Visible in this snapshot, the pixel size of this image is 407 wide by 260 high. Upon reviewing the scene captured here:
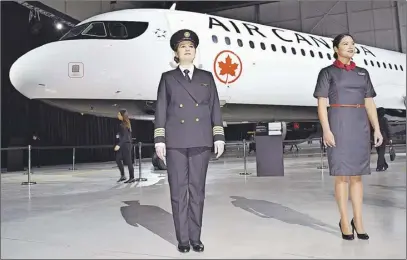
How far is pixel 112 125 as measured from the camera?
650 inches

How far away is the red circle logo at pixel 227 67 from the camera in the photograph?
318 inches

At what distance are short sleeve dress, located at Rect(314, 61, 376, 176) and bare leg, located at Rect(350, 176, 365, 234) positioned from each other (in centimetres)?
12

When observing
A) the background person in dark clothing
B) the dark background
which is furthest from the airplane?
the dark background

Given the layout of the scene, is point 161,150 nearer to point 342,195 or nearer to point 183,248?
point 183,248

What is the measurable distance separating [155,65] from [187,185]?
5.10 metres

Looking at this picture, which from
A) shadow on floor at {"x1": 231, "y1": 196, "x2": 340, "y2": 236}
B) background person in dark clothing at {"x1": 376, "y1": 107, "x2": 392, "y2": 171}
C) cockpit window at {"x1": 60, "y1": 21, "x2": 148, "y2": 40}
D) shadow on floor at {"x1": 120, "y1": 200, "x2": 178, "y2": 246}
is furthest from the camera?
background person in dark clothing at {"x1": 376, "y1": 107, "x2": 392, "y2": 171}

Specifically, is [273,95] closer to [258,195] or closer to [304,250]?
[258,195]

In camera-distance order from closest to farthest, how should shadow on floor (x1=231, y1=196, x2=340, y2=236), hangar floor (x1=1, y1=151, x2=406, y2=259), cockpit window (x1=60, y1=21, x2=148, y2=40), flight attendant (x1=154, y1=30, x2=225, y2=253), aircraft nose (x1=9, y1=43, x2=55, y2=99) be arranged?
hangar floor (x1=1, y1=151, x2=406, y2=259)
flight attendant (x1=154, y1=30, x2=225, y2=253)
shadow on floor (x1=231, y1=196, x2=340, y2=236)
aircraft nose (x1=9, y1=43, x2=55, y2=99)
cockpit window (x1=60, y1=21, x2=148, y2=40)

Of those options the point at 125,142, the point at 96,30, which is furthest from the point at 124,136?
the point at 96,30

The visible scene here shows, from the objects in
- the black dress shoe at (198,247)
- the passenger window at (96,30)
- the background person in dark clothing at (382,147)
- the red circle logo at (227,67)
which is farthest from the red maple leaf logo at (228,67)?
the black dress shoe at (198,247)

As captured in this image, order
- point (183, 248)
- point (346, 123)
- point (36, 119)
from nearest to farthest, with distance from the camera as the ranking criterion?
point (183, 248) < point (346, 123) < point (36, 119)

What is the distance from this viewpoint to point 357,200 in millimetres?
2967

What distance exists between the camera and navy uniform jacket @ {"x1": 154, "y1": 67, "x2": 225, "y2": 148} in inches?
110

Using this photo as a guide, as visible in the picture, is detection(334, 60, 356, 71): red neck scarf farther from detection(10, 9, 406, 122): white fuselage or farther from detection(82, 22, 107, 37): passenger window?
detection(82, 22, 107, 37): passenger window
